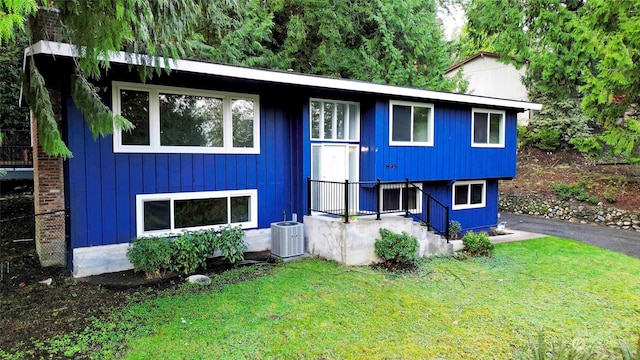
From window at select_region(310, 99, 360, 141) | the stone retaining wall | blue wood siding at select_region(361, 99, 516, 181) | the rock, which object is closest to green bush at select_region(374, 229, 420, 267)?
blue wood siding at select_region(361, 99, 516, 181)

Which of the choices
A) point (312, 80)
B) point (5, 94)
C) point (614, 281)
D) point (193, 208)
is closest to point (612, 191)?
point (614, 281)

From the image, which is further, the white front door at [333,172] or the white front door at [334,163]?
the white front door at [334,163]

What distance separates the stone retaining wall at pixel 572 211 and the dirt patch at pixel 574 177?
33 centimetres

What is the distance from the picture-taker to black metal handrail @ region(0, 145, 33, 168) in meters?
14.1

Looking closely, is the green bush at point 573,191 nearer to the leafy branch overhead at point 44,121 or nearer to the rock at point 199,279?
the rock at point 199,279

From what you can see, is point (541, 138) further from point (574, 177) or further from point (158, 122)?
point (158, 122)

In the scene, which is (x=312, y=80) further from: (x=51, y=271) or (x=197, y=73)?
(x=51, y=271)

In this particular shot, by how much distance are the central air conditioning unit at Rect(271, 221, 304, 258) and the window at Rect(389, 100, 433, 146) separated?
3412 mm

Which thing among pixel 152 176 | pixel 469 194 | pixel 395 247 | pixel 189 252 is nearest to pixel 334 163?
pixel 395 247

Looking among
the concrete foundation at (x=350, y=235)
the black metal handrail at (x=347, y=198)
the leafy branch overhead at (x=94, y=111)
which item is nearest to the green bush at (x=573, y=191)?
the black metal handrail at (x=347, y=198)

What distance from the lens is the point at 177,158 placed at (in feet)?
23.6

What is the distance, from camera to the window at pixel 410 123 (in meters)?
9.30

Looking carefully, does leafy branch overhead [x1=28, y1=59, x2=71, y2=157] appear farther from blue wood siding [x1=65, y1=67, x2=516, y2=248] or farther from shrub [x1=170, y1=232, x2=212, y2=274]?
shrub [x1=170, y1=232, x2=212, y2=274]

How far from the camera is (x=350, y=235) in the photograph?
24.3 feet
